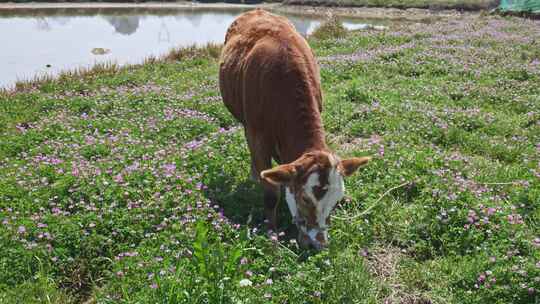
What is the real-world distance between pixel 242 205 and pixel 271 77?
1.91 m

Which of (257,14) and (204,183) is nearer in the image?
(204,183)

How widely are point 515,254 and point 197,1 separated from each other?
226 ft

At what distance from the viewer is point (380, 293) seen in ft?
16.4

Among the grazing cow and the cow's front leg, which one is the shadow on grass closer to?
the cow's front leg

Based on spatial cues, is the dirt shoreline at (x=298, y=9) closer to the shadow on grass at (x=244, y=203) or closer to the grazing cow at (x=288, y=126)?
the grazing cow at (x=288, y=126)

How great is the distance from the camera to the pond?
810 inches

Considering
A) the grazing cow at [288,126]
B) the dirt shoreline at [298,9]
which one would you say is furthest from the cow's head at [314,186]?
the dirt shoreline at [298,9]

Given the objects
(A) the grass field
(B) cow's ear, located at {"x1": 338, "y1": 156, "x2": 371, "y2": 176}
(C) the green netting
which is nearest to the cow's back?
(B) cow's ear, located at {"x1": 338, "y1": 156, "x2": 371, "y2": 176}

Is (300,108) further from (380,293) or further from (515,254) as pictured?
(515,254)

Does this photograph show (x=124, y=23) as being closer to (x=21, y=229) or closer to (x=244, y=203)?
(x=244, y=203)

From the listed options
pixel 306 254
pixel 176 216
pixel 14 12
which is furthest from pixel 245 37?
pixel 14 12

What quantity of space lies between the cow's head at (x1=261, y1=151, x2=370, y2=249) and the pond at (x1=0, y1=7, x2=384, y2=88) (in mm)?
14538

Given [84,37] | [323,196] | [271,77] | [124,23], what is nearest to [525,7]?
[124,23]

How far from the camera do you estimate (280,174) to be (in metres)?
4.74
